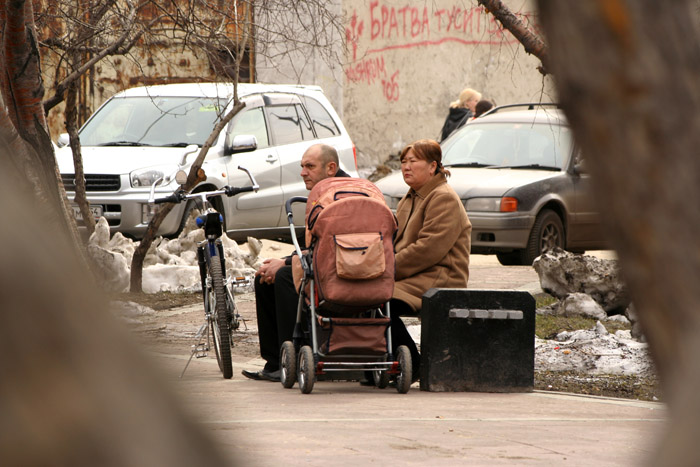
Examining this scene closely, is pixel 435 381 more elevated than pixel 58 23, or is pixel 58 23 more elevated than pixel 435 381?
pixel 58 23

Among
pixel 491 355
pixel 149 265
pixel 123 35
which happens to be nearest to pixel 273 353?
pixel 491 355

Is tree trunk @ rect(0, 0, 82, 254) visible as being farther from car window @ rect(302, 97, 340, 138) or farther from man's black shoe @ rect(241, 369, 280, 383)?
car window @ rect(302, 97, 340, 138)

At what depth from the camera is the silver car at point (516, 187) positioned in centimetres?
1318

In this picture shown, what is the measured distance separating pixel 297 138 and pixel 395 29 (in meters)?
8.98

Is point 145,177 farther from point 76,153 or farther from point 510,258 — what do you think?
point 510,258

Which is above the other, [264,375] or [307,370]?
[307,370]

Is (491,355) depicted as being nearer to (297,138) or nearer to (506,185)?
(506,185)

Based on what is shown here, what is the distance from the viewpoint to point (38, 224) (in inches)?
35.3

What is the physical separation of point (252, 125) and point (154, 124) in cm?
116

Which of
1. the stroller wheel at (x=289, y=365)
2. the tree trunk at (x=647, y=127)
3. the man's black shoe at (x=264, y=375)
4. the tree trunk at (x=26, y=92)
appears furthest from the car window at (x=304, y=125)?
the tree trunk at (x=647, y=127)

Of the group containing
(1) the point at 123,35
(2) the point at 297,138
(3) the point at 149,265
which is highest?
(1) the point at 123,35

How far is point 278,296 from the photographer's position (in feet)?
23.2

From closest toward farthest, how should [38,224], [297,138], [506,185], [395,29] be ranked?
1. [38,224]
2. [506,185]
3. [297,138]
4. [395,29]

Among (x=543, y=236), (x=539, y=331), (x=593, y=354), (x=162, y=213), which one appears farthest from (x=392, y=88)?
(x=593, y=354)
